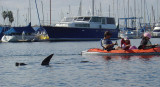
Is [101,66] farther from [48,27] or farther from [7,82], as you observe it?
[48,27]

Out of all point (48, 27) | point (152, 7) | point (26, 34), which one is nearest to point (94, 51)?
point (48, 27)

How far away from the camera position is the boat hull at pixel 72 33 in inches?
3112

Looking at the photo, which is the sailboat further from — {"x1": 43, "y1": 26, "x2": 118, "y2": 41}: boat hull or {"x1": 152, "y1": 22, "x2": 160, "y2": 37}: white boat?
{"x1": 152, "y1": 22, "x2": 160, "y2": 37}: white boat

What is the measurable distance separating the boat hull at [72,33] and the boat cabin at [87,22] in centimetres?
110

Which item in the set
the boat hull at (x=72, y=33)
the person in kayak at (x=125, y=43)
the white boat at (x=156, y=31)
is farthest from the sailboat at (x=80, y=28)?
the white boat at (x=156, y=31)

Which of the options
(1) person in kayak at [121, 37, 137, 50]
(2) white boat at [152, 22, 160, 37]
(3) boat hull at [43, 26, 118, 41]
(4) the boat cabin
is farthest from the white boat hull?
(1) person in kayak at [121, 37, 137, 50]

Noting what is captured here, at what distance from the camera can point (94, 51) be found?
102 feet

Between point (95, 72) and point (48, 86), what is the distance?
4678 millimetres

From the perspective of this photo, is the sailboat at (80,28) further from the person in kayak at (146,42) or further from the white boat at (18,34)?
the person in kayak at (146,42)

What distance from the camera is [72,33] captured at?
263 ft

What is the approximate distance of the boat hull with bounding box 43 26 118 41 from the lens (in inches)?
3112

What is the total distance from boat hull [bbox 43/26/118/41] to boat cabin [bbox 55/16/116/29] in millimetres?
1101

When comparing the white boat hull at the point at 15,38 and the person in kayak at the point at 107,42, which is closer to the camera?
the person in kayak at the point at 107,42

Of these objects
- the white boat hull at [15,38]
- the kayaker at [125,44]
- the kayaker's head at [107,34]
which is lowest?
the white boat hull at [15,38]
